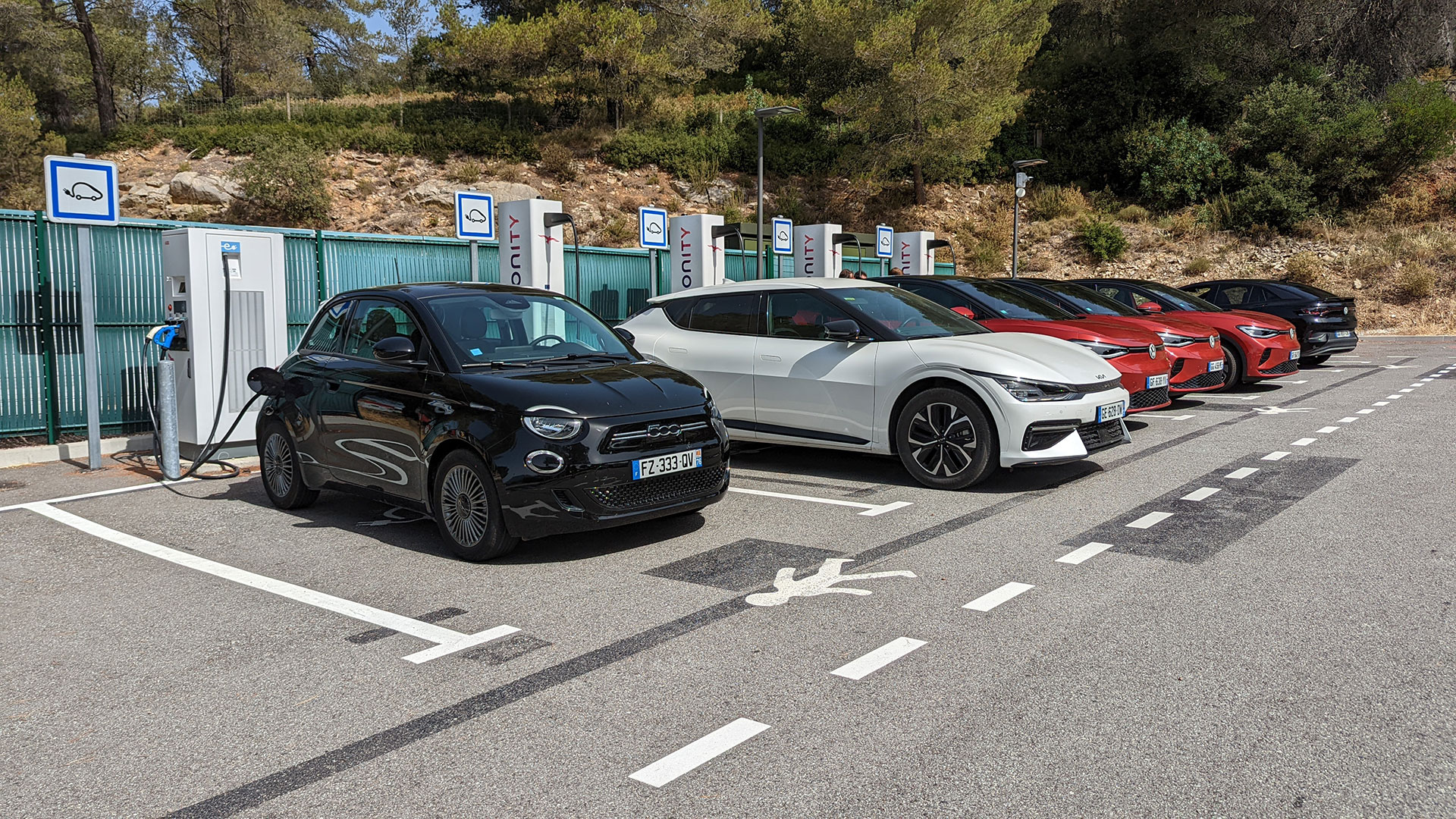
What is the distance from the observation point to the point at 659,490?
600 centimetres

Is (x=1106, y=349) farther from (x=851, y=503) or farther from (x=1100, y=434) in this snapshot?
(x=851, y=503)

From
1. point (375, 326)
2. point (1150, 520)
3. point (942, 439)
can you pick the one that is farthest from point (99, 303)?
point (1150, 520)

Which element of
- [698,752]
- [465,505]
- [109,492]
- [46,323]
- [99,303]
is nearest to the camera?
[698,752]

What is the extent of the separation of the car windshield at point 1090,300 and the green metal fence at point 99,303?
27.7 feet

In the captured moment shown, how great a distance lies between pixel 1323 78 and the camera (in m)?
37.6

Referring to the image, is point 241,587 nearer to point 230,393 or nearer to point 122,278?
point 230,393

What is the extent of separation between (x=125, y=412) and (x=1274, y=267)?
3314cm

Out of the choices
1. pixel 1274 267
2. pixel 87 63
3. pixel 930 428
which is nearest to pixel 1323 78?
pixel 1274 267

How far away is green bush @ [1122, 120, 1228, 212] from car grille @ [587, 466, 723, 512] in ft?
119

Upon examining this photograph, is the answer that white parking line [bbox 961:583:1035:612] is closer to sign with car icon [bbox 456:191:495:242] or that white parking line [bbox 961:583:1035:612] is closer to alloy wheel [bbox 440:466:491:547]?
alloy wheel [bbox 440:466:491:547]

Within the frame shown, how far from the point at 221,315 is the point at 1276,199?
34.7 m

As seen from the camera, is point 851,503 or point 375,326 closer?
point 375,326

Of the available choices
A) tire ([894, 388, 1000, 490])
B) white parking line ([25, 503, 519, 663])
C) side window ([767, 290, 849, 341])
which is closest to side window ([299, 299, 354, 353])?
white parking line ([25, 503, 519, 663])

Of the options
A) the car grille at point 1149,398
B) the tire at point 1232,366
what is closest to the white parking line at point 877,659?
the car grille at point 1149,398
